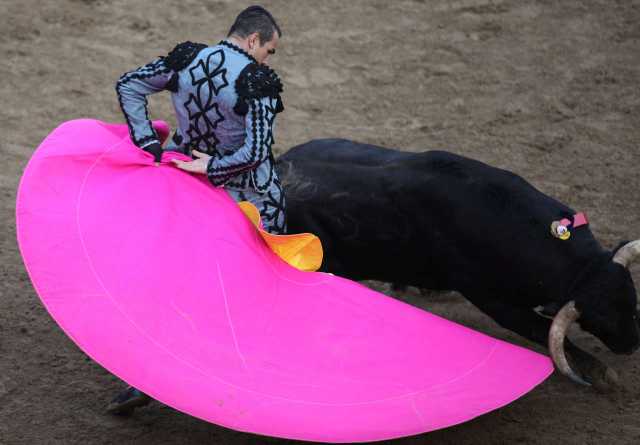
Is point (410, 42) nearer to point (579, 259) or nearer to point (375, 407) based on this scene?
point (579, 259)

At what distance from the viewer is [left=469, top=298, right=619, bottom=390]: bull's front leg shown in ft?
13.3

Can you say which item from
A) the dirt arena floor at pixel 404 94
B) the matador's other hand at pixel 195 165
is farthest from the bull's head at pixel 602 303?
the matador's other hand at pixel 195 165

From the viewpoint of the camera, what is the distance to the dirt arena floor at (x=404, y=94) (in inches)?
168

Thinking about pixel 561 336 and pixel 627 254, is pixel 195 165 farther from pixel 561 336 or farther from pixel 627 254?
pixel 627 254

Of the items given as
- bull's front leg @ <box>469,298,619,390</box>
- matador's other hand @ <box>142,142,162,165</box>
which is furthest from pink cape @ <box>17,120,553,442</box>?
bull's front leg @ <box>469,298,619,390</box>

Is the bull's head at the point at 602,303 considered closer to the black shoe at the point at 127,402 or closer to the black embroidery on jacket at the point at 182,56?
the black shoe at the point at 127,402

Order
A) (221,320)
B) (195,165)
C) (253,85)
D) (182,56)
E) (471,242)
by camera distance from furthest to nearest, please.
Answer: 1. (471,242)
2. (195,165)
3. (182,56)
4. (253,85)
5. (221,320)

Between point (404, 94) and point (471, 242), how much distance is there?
3232mm

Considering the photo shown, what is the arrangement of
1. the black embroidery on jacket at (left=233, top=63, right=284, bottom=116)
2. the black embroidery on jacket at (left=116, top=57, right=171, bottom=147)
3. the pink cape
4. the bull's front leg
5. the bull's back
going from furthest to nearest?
the bull's front leg → the bull's back → the black embroidery on jacket at (left=116, top=57, right=171, bottom=147) → the black embroidery on jacket at (left=233, top=63, right=284, bottom=116) → the pink cape

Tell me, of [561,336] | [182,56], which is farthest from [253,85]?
[561,336]

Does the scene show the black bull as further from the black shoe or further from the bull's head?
the black shoe

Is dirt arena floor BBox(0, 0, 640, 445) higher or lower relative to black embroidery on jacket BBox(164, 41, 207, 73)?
lower

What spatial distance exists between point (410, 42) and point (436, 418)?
4.76 metres

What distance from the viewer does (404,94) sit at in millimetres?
7086
